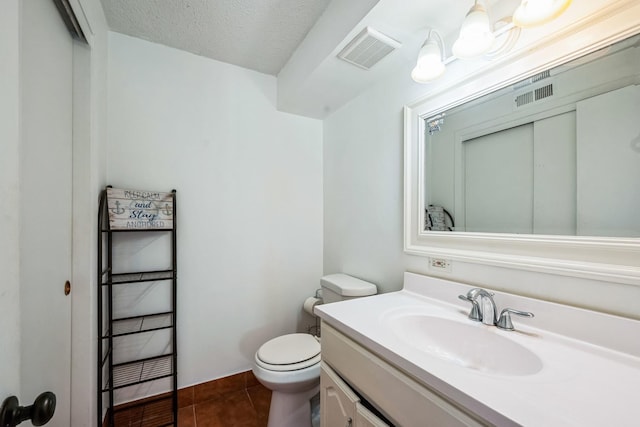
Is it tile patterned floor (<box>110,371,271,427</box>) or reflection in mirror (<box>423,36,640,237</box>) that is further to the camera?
tile patterned floor (<box>110,371,271,427</box>)

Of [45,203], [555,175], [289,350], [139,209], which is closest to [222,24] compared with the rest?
[139,209]

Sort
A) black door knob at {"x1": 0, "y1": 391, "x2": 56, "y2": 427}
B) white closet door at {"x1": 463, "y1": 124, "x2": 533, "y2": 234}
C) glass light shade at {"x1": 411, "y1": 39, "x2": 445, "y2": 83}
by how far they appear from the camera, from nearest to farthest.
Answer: black door knob at {"x1": 0, "y1": 391, "x2": 56, "y2": 427} < white closet door at {"x1": 463, "y1": 124, "x2": 533, "y2": 234} < glass light shade at {"x1": 411, "y1": 39, "x2": 445, "y2": 83}

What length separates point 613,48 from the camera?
75 cm

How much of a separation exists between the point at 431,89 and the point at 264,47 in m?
1.09

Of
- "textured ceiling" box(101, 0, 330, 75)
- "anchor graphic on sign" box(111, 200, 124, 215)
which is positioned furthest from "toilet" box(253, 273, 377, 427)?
"textured ceiling" box(101, 0, 330, 75)

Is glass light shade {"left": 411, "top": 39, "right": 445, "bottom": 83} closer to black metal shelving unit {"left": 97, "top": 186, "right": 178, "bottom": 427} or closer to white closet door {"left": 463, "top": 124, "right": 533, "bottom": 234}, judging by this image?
white closet door {"left": 463, "top": 124, "right": 533, "bottom": 234}

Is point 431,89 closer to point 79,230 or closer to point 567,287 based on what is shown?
point 567,287

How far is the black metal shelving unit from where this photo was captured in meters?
1.34

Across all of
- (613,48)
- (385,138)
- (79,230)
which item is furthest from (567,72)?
(79,230)

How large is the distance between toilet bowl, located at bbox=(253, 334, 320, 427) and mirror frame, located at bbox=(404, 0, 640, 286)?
0.79 m

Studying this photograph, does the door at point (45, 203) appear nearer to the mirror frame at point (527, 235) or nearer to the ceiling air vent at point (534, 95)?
the mirror frame at point (527, 235)

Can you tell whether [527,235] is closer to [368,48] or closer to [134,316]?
[368,48]

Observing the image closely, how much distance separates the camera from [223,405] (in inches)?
63.6

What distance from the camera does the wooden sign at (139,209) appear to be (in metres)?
1.34
